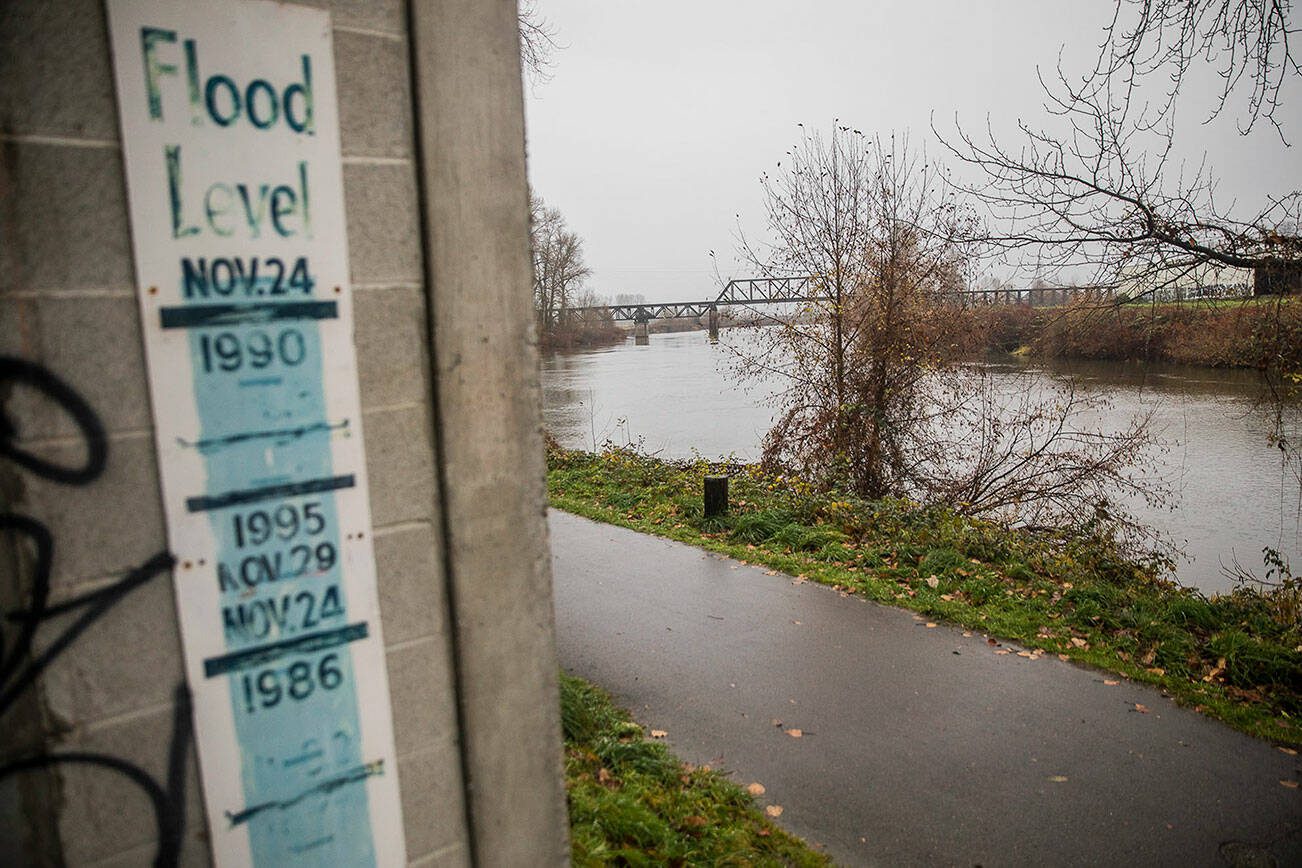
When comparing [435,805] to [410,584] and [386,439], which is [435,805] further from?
[386,439]

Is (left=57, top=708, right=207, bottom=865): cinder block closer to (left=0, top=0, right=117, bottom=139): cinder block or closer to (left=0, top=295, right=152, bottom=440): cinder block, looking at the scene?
(left=0, top=295, right=152, bottom=440): cinder block

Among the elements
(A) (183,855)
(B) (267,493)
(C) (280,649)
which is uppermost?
(B) (267,493)

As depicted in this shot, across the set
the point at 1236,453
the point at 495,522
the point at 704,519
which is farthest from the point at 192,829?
the point at 1236,453

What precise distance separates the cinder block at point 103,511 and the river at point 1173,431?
31.7ft

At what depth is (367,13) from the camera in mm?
1919

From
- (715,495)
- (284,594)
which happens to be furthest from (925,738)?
(715,495)

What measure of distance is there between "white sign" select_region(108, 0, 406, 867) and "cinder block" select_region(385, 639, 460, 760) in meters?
0.05

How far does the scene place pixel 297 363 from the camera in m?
1.87

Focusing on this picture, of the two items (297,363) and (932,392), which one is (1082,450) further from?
(297,363)

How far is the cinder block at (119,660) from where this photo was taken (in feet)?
5.21

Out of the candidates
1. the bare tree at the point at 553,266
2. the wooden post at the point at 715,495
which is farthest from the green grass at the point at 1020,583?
the bare tree at the point at 553,266

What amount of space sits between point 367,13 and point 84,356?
107 centimetres

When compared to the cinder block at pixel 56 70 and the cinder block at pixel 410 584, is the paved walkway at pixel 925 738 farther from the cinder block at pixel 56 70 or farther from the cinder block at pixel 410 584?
the cinder block at pixel 56 70

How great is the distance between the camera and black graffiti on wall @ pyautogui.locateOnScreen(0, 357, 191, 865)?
153 centimetres
